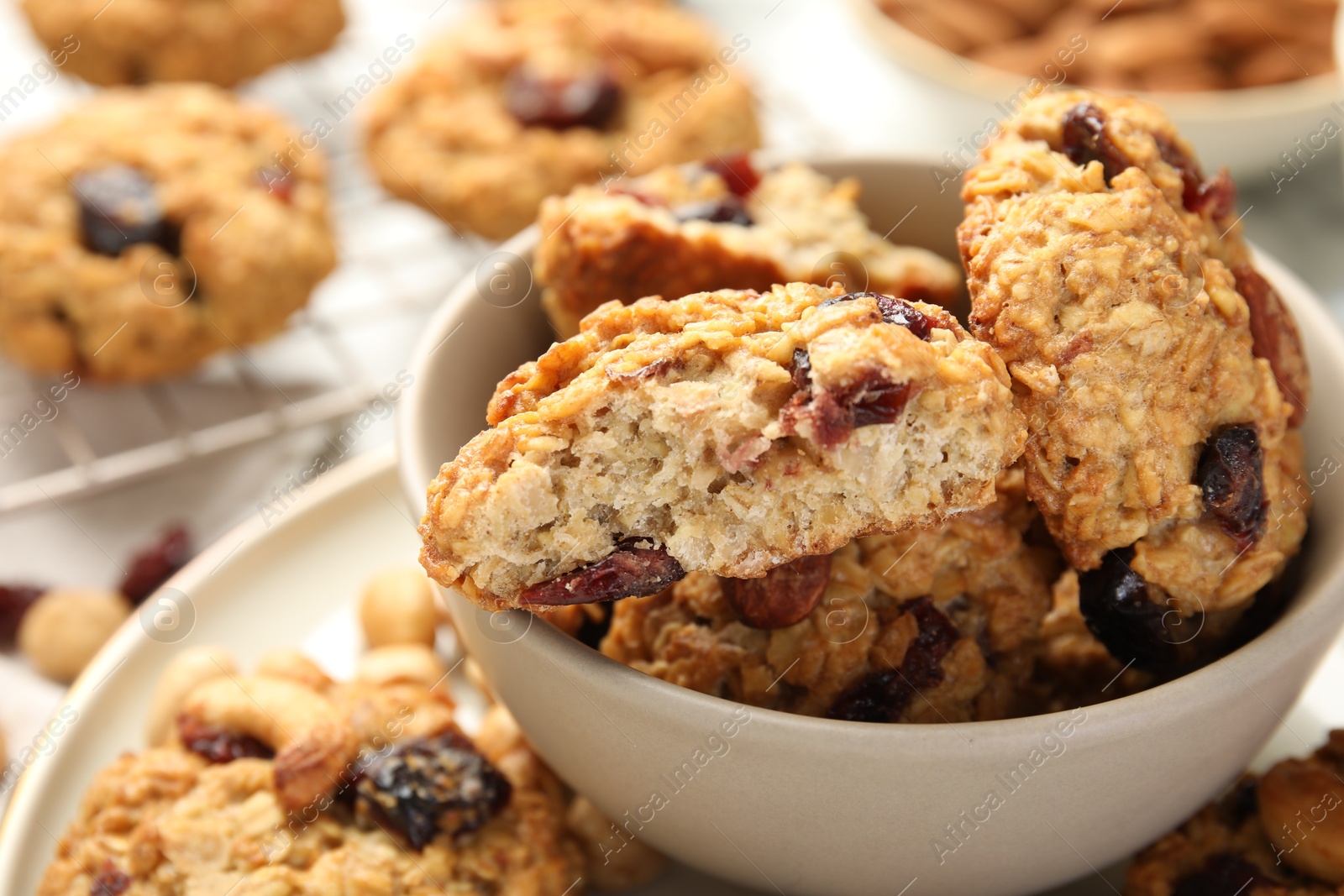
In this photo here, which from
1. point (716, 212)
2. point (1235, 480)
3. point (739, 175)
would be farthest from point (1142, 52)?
point (1235, 480)

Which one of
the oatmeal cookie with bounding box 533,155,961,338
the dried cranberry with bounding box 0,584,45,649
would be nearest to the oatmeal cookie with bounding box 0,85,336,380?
the dried cranberry with bounding box 0,584,45,649

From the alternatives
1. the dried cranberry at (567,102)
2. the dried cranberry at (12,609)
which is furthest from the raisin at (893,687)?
the dried cranberry at (567,102)

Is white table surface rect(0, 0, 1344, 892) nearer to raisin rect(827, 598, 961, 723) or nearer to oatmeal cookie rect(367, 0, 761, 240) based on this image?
oatmeal cookie rect(367, 0, 761, 240)

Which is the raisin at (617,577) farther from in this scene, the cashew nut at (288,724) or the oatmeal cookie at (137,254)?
the oatmeal cookie at (137,254)

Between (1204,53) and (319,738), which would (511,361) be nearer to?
(319,738)

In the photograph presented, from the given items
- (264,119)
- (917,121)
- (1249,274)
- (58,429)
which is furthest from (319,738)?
(917,121)

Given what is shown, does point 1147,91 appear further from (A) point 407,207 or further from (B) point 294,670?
(B) point 294,670
